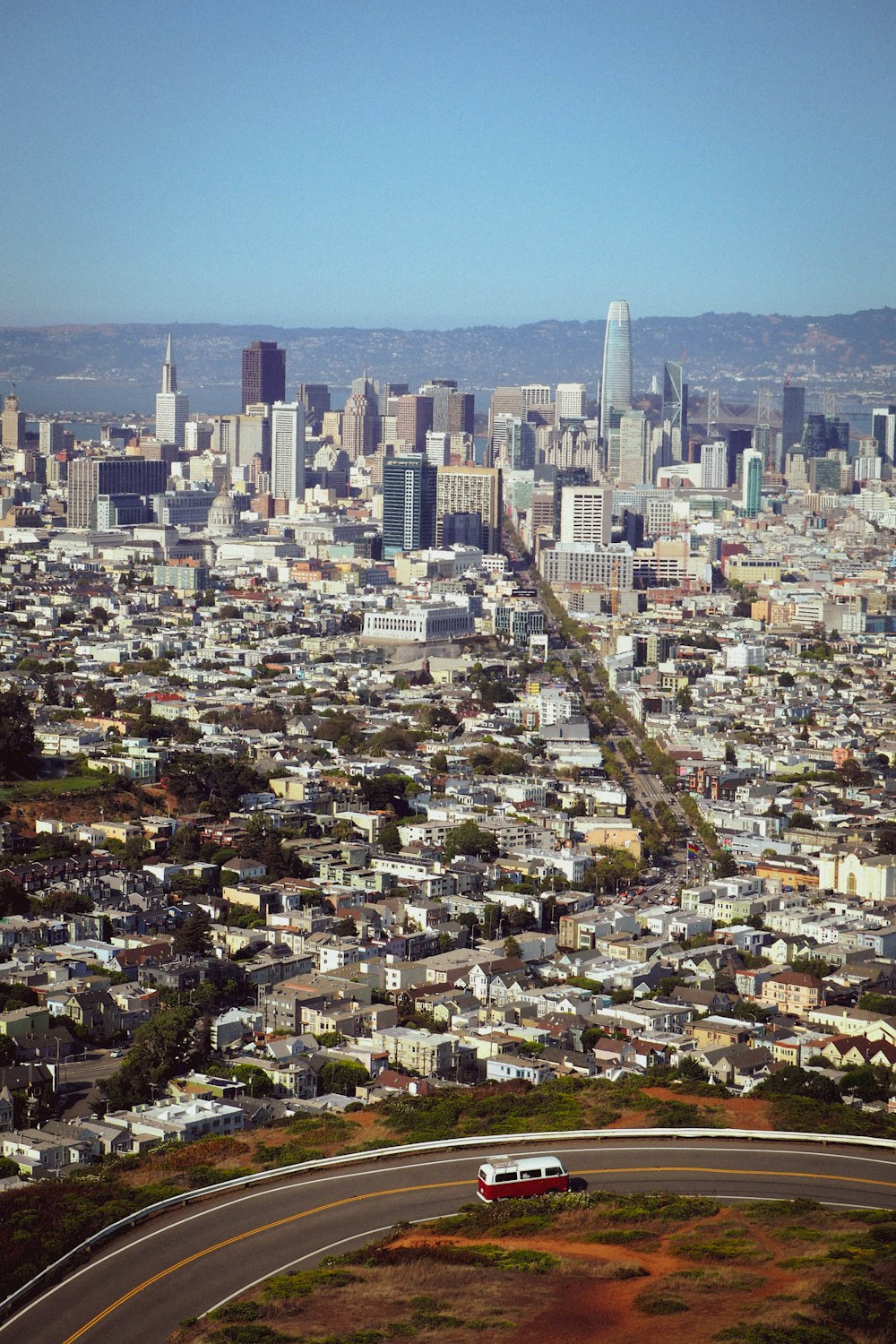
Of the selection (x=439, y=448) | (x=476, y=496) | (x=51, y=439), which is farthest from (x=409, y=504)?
(x=51, y=439)

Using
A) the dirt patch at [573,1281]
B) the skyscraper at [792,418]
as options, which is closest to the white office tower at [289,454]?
the skyscraper at [792,418]

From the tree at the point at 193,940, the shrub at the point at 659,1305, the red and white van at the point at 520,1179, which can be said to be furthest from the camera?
the tree at the point at 193,940

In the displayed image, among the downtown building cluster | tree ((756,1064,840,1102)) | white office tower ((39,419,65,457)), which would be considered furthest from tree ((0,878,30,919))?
white office tower ((39,419,65,457))

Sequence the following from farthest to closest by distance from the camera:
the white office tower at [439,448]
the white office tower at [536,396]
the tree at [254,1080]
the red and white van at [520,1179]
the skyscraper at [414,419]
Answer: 1. the white office tower at [536,396]
2. the skyscraper at [414,419]
3. the white office tower at [439,448]
4. the tree at [254,1080]
5. the red and white van at [520,1179]

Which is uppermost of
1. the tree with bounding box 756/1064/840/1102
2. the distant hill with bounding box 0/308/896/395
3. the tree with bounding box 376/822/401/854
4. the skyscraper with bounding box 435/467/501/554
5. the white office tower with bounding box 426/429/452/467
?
the distant hill with bounding box 0/308/896/395

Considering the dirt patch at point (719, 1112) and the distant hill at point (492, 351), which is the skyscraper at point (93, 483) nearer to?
the distant hill at point (492, 351)

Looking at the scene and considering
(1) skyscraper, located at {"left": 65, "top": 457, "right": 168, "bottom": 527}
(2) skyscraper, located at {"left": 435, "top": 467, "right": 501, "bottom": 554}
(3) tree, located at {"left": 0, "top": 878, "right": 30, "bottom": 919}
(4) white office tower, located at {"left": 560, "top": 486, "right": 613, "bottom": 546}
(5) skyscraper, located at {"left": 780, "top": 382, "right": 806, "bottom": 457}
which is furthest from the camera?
(5) skyscraper, located at {"left": 780, "top": 382, "right": 806, "bottom": 457}

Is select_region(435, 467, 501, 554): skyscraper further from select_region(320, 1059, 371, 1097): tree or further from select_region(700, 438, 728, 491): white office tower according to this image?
select_region(320, 1059, 371, 1097): tree
